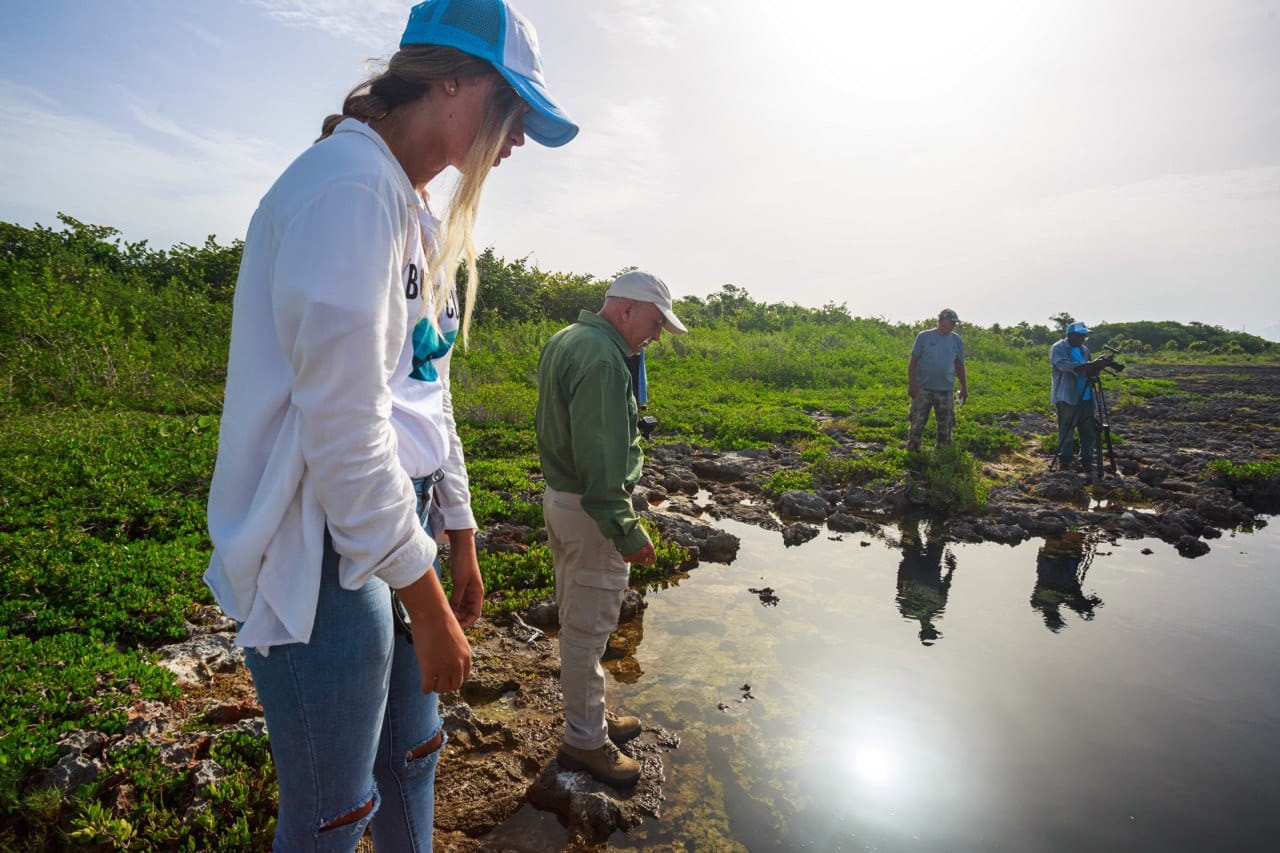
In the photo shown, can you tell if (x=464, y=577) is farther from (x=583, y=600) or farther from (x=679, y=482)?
(x=679, y=482)

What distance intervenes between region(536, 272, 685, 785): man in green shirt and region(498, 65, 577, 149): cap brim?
1.40 meters

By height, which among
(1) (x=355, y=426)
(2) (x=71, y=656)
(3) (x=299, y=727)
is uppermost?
(1) (x=355, y=426)

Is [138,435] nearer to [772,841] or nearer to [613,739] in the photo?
[613,739]

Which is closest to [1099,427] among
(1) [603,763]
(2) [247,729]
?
(1) [603,763]

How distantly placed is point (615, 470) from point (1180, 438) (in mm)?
14470

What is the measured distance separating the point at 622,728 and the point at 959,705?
7.00ft

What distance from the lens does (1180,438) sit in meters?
13.1

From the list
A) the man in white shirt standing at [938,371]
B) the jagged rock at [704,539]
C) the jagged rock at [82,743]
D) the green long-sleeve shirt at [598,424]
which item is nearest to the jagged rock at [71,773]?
the jagged rock at [82,743]

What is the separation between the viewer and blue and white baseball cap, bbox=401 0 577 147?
4.36 ft

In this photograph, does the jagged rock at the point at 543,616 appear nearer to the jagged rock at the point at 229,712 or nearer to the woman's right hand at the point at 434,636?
the jagged rock at the point at 229,712

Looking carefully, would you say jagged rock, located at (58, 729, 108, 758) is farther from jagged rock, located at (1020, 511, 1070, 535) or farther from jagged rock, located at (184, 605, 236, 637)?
A: jagged rock, located at (1020, 511, 1070, 535)

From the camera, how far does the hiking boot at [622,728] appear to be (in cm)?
361

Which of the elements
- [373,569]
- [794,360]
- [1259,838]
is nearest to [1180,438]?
[794,360]

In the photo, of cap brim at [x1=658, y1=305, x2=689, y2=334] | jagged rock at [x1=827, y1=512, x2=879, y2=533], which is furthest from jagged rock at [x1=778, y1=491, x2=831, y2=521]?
cap brim at [x1=658, y1=305, x2=689, y2=334]
